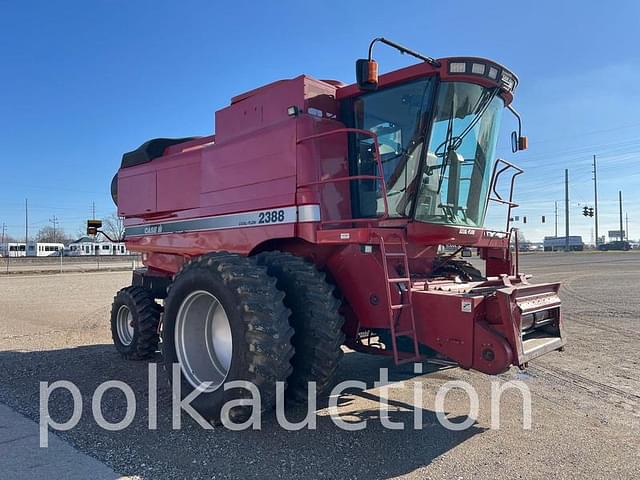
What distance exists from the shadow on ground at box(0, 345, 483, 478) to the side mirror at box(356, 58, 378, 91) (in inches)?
120

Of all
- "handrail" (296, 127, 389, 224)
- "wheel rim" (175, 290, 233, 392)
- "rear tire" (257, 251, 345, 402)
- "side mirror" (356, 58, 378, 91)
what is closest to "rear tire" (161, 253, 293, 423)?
"wheel rim" (175, 290, 233, 392)

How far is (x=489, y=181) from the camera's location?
6059mm

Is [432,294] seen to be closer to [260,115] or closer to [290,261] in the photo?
[290,261]

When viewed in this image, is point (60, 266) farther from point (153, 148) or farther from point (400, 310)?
point (400, 310)

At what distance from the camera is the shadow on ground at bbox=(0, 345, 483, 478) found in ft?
12.2

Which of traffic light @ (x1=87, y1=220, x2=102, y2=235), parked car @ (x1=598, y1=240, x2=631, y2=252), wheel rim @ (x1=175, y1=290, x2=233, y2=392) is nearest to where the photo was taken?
wheel rim @ (x1=175, y1=290, x2=233, y2=392)

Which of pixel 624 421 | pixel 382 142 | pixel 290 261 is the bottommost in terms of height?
pixel 624 421

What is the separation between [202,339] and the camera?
539 centimetres

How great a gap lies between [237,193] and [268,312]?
2.09 meters

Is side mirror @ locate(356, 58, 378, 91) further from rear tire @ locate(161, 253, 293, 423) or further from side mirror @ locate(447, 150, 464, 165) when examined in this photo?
rear tire @ locate(161, 253, 293, 423)

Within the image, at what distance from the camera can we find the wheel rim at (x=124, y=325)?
7703 millimetres

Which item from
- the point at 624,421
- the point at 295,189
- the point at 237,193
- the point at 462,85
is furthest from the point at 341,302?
the point at 624,421

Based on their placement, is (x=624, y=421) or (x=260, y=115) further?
(x=260, y=115)

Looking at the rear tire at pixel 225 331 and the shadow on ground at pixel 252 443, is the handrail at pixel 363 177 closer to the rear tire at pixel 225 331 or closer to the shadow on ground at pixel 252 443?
the rear tire at pixel 225 331
